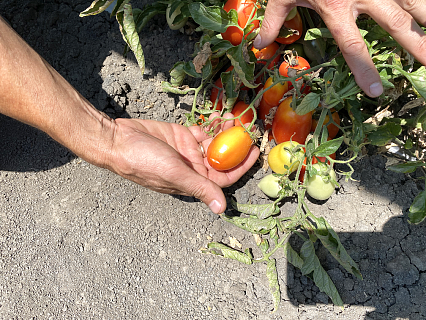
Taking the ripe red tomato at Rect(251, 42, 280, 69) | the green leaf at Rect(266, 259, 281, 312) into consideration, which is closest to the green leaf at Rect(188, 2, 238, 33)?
the ripe red tomato at Rect(251, 42, 280, 69)

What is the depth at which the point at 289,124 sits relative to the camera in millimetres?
1506

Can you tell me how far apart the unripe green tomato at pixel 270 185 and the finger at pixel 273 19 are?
62cm

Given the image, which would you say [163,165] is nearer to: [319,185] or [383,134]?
[319,185]

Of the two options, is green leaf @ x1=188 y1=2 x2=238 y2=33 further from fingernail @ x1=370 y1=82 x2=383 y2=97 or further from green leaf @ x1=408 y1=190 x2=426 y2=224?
green leaf @ x1=408 y1=190 x2=426 y2=224

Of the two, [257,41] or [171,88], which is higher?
[257,41]

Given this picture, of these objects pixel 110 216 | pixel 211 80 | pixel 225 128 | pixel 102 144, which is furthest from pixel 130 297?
pixel 211 80

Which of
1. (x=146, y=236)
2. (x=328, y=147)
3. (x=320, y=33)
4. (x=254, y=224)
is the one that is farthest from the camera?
(x=146, y=236)

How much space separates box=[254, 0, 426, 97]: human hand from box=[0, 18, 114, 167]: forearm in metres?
1.07

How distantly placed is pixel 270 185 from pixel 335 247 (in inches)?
15.6

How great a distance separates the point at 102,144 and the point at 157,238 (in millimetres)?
565

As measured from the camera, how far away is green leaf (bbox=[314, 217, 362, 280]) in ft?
A: 4.60

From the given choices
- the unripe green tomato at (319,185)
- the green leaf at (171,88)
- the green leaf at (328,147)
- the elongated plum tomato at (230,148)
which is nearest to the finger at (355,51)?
the green leaf at (328,147)

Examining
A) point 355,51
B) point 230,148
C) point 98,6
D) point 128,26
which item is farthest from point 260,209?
point 98,6

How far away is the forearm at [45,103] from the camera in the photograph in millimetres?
1393
